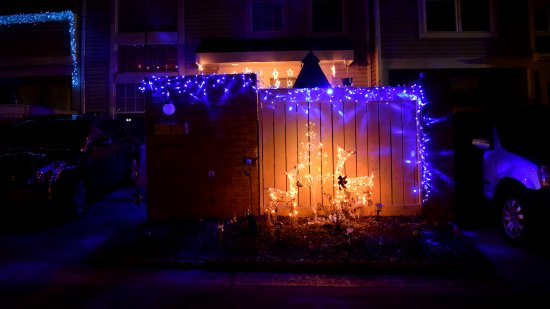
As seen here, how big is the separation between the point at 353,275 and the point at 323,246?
0.76m

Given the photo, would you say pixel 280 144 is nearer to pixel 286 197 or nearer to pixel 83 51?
pixel 286 197

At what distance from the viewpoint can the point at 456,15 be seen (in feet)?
41.2

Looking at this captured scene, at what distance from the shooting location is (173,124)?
6945 mm

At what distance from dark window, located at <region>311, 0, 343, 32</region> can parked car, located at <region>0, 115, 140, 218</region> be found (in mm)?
6881

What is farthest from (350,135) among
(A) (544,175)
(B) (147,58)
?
(B) (147,58)

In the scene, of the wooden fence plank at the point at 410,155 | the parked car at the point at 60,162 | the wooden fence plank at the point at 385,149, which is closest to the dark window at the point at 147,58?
the parked car at the point at 60,162

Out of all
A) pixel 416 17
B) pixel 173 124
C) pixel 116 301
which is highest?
pixel 416 17

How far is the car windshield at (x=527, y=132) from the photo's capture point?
5.70m

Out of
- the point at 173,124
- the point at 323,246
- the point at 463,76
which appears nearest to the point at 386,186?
the point at 323,246

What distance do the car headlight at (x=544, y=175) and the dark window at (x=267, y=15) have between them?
9.17 meters

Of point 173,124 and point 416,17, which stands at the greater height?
point 416,17

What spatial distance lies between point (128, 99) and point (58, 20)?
3276 mm

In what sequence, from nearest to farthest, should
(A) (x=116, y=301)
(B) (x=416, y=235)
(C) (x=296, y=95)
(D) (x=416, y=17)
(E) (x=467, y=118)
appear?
(A) (x=116, y=301), (B) (x=416, y=235), (C) (x=296, y=95), (E) (x=467, y=118), (D) (x=416, y=17)

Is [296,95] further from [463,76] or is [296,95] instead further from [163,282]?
[463,76]
